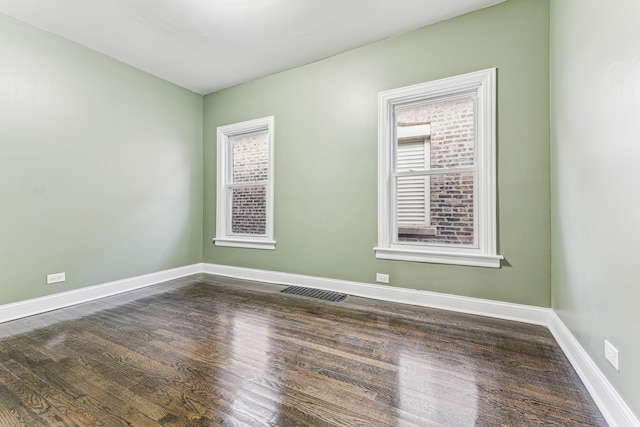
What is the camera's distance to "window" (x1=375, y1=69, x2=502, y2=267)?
267 centimetres

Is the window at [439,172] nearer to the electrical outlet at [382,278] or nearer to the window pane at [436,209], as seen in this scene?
the window pane at [436,209]

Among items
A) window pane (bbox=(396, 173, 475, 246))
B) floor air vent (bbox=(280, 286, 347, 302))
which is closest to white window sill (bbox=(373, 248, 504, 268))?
window pane (bbox=(396, 173, 475, 246))

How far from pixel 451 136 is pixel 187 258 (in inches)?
157

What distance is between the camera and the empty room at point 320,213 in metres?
1.49

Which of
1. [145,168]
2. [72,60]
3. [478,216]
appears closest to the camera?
[478,216]

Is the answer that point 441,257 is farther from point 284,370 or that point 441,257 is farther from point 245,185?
point 245,185

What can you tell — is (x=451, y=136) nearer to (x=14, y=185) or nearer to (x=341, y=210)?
(x=341, y=210)

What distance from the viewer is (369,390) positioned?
1588 millimetres

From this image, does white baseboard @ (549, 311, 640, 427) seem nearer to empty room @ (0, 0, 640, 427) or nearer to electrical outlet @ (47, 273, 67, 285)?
empty room @ (0, 0, 640, 427)

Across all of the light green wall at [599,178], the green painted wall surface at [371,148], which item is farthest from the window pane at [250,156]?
the light green wall at [599,178]

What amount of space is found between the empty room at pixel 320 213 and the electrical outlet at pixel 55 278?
1cm

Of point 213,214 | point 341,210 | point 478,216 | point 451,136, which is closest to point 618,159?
point 478,216

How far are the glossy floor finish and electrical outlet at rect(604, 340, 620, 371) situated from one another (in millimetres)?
269

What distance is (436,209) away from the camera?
2979 millimetres
